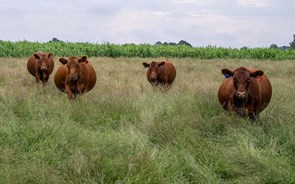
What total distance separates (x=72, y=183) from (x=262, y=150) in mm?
2578

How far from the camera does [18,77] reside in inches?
518

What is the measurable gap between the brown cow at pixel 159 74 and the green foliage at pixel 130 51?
15.8 metres

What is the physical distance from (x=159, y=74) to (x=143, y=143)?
20.1 feet

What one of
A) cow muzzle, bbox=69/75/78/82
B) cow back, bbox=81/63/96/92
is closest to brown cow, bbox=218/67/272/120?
cow muzzle, bbox=69/75/78/82

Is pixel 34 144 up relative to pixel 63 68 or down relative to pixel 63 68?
down

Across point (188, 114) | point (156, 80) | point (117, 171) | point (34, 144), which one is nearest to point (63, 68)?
point (156, 80)

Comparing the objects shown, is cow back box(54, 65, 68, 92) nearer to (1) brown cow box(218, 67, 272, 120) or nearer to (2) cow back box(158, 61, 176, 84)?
(2) cow back box(158, 61, 176, 84)

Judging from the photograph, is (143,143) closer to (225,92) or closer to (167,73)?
(225,92)

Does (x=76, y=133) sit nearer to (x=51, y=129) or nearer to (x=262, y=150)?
(x=51, y=129)

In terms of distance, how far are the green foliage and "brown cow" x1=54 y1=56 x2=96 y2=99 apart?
16.6 m

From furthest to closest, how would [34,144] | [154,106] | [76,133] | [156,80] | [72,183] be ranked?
[156,80] < [154,106] < [76,133] < [34,144] < [72,183]

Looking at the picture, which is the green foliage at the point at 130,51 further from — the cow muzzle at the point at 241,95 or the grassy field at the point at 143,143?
the cow muzzle at the point at 241,95

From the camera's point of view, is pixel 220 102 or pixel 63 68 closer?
pixel 220 102

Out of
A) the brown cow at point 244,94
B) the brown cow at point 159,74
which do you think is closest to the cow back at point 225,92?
the brown cow at point 244,94
